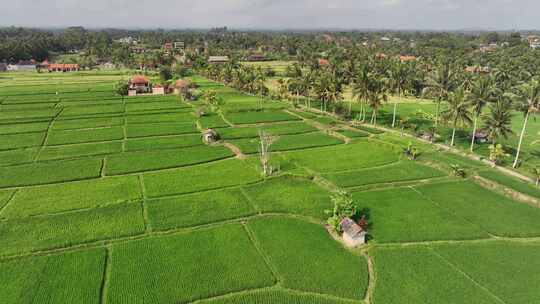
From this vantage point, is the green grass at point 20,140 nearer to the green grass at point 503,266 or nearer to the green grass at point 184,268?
the green grass at point 184,268

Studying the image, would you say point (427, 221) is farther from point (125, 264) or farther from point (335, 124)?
point (335, 124)

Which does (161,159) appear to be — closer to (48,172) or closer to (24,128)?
(48,172)

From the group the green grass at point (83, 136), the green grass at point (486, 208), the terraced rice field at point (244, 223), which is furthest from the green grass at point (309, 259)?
the green grass at point (83, 136)

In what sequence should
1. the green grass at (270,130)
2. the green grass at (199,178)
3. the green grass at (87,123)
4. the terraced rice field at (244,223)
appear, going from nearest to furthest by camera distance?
1. the terraced rice field at (244,223)
2. the green grass at (199,178)
3. the green grass at (270,130)
4. the green grass at (87,123)

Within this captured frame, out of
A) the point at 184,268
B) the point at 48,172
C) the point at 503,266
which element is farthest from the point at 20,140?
the point at 503,266

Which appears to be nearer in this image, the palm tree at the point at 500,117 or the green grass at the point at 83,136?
the palm tree at the point at 500,117

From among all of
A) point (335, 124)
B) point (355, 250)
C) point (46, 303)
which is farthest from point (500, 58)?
point (46, 303)

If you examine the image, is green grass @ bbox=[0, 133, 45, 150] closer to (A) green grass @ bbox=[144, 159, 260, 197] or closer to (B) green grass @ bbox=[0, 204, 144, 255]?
(A) green grass @ bbox=[144, 159, 260, 197]
